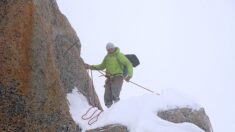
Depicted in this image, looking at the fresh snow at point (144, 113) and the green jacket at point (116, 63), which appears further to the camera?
the green jacket at point (116, 63)

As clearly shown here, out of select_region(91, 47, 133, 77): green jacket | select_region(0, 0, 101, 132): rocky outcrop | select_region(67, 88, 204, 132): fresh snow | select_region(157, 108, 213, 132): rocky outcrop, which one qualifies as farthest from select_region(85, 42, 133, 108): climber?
select_region(0, 0, 101, 132): rocky outcrop

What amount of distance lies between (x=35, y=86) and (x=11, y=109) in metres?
0.85

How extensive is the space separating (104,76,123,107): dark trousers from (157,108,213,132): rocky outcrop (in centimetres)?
368

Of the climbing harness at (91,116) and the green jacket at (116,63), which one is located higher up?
the green jacket at (116,63)

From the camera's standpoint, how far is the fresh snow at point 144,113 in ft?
39.4

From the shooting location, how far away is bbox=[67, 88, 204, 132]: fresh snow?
12.0 m

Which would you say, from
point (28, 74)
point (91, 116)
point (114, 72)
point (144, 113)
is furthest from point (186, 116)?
point (28, 74)

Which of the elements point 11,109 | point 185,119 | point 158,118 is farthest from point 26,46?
point 185,119

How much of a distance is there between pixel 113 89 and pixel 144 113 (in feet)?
12.9

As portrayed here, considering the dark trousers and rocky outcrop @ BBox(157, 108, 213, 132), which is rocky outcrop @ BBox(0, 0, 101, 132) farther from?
the dark trousers

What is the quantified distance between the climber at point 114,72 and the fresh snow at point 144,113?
1923 mm

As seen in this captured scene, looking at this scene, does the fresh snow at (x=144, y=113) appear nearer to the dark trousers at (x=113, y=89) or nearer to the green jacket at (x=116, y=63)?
the dark trousers at (x=113, y=89)

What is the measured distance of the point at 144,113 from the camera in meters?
12.5

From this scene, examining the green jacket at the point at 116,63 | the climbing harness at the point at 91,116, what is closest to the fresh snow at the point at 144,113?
the climbing harness at the point at 91,116
